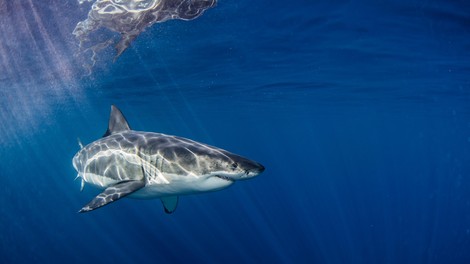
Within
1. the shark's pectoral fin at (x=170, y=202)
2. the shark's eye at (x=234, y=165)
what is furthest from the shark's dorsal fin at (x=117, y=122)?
the shark's eye at (x=234, y=165)

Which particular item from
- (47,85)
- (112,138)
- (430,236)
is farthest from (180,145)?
(430,236)

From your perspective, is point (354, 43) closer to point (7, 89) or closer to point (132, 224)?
point (132, 224)

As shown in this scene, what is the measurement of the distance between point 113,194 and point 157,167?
87 centimetres

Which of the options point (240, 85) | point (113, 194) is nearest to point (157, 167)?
point (113, 194)

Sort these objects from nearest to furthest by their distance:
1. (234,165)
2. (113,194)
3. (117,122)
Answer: (234,165) → (113,194) → (117,122)

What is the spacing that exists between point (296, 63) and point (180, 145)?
12946mm

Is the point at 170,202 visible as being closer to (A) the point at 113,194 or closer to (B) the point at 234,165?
(A) the point at 113,194

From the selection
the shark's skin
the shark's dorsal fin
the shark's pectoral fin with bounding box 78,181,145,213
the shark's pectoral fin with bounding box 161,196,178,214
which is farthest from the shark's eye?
the shark's dorsal fin

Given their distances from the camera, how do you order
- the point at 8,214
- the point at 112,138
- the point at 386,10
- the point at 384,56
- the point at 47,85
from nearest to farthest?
the point at 112,138 < the point at 386,10 < the point at 384,56 < the point at 47,85 < the point at 8,214

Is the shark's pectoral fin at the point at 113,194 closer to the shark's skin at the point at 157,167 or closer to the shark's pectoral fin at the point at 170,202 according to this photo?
the shark's skin at the point at 157,167

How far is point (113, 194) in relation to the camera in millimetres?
5125

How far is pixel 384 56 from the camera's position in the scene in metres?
15.2

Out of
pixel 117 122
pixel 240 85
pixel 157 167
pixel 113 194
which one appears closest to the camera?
pixel 113 194

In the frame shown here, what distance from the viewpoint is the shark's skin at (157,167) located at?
4824mm
